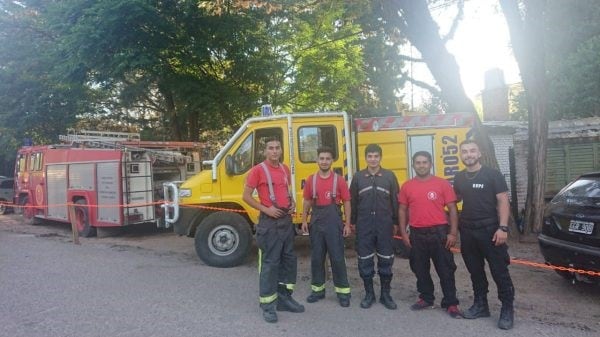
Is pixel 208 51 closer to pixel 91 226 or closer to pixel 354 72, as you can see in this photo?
pixel 354 72

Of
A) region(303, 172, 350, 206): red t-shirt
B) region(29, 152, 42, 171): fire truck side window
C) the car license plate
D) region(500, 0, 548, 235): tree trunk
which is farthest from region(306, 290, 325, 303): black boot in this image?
region(29, 152, 42, 171): fire truck side window

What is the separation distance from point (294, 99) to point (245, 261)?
26.8 feet

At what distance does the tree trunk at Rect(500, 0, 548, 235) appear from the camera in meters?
8.85

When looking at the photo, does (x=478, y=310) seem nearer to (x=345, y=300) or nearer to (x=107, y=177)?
(x=345, y=300)

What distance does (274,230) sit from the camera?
16.6 feet

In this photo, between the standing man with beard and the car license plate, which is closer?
the standing man with beard

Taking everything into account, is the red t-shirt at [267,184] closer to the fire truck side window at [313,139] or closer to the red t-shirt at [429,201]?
the red t-shirt at [429,201]

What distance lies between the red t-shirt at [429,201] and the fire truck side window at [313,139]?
2.68 meters

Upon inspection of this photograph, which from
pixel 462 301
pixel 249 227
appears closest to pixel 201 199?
pixel 249 227

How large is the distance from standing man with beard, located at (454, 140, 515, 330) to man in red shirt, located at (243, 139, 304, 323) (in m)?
1.76

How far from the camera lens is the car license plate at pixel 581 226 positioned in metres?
4.95

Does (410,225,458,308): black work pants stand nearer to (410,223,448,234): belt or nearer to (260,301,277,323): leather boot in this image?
(410,223,448,234): belt

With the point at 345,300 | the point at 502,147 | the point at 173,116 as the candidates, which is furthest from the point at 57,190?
the point at 502,147

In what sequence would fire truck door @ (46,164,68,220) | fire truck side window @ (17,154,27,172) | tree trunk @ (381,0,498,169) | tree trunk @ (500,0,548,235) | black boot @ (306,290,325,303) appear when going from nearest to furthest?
black boot @ (306,290,325,303), tree trunk @ (500,0,548,235), tree trunk @ (381,0,498,169), fire truck door @ (46,164,68,220), fire truck side window @ (17,154,27,172)
